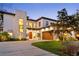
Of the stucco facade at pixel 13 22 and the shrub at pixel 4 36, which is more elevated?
the stucco facade at pixel 13 22

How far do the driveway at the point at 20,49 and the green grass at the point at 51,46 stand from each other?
0.29 feet

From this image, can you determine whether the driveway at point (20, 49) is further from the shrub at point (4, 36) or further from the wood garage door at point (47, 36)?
the wood garage door at point (47, 36)

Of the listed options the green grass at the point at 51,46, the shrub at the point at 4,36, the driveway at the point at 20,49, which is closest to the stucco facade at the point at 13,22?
the shrub at the point at 4,36

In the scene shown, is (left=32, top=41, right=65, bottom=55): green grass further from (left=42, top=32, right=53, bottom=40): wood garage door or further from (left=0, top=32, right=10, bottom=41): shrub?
(left=0, top=32, right=10, bottom=41): shrub

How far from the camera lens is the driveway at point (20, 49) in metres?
7.46

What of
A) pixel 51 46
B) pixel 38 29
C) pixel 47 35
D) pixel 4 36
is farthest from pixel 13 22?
pixel 51 46

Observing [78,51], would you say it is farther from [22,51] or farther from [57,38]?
[22,51]

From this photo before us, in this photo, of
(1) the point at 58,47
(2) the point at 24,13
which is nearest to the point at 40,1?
(2) the point at 24,13

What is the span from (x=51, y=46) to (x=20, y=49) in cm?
63

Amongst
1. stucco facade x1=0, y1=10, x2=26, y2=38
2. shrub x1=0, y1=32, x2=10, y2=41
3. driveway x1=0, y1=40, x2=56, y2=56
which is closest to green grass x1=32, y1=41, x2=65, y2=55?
driveway x1=0, y1=40, x2=56, y2=56

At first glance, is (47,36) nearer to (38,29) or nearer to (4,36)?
(38,29)

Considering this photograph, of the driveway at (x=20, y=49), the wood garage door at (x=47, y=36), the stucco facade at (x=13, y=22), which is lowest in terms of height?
the driveway at (x=20, y=49)

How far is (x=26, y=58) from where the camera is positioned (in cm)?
741

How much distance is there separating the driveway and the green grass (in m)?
0.09
